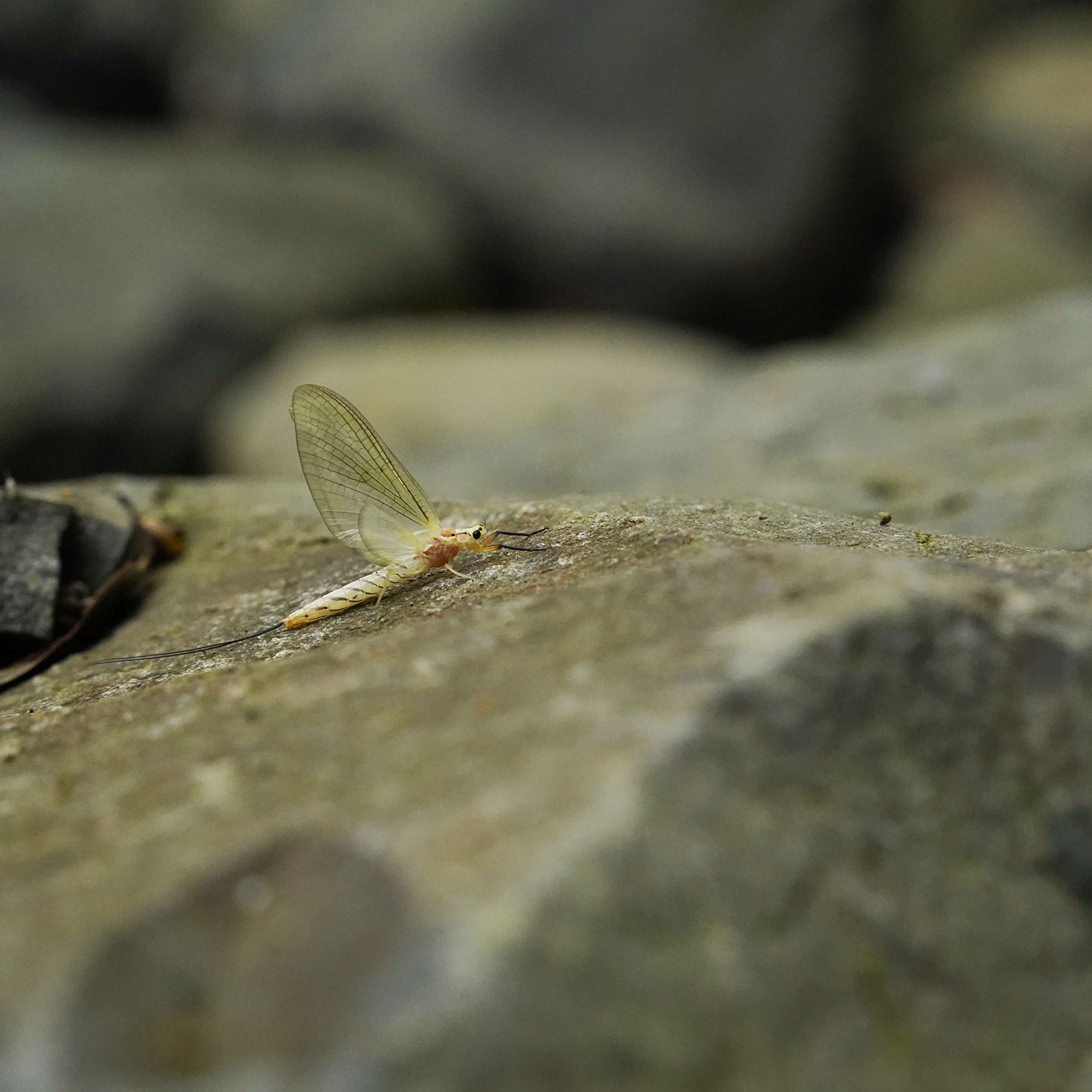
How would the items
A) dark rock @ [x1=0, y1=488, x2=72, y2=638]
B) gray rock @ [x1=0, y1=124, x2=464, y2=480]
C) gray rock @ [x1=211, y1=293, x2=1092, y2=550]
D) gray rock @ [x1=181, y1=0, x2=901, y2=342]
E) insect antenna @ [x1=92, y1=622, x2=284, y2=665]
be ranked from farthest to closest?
1. gray rock @ [x1=181, y1=0, x2=901, y2=342]
2. gray rock @ [x1=0, y1=124, x2=464, y2=480]
3. gray rock @ [x1=211, y1=293, x2=1092, y2=550]
4. dark rock @ [x1=0, y1=488, x2=72, y2=638]
5. insect antenna @ [x1=92, y1=622, x2=284, y2=665]

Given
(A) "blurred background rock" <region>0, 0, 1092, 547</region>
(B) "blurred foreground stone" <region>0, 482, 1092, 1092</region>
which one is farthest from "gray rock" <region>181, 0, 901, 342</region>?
(B) "blurred foreground stone" <region>0, 482, 1092, 1092</region>

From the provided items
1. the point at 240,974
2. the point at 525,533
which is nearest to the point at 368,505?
the point at 525,533

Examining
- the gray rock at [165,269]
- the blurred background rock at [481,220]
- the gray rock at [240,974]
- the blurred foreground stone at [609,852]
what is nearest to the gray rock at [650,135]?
the blurred background rock at [481,220]

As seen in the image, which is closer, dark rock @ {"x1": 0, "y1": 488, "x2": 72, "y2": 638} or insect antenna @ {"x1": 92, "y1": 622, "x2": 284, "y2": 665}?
insect antenna @ {"x1": 92, "y1": 622, "x2": 284, "y2": 665}

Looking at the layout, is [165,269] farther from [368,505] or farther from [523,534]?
[523,534]

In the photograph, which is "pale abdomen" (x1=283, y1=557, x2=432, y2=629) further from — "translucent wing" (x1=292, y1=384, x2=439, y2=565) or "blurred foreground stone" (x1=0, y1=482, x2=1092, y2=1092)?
"blurred foreground stone" (x1=0, y1=482, x2=1092, y2=1092)

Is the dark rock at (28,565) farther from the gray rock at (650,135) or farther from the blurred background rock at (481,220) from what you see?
the gray rock at (650,135)

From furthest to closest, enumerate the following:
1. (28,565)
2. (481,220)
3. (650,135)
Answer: (481,220), (650,135), (28,565)
